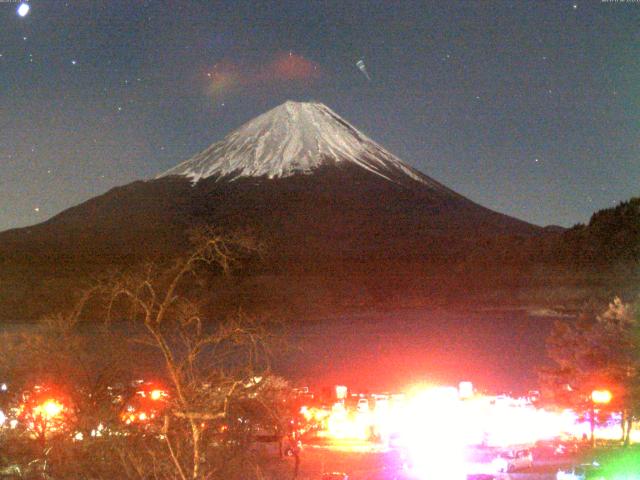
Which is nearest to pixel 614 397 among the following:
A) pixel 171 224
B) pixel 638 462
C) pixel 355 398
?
pixel 638 462

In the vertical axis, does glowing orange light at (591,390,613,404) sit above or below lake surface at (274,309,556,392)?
below

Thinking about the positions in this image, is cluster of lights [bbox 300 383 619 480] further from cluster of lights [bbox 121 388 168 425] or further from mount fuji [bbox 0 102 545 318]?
mount fuji [bbox 0 102 545 318]

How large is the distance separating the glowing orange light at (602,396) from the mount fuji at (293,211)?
32.9 metres

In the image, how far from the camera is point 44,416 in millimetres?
12539

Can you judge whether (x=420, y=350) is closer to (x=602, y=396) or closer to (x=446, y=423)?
(x=446, y=423)

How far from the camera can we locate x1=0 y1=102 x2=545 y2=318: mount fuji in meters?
59.8

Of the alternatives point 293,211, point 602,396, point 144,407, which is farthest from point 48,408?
point 293,211

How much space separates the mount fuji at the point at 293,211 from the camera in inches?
2352

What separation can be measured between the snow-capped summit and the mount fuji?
0.18 meters

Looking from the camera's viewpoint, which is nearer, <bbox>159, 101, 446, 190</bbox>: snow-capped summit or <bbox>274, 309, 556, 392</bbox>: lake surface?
<bbox>274, 309, 556, 392</bbox>: lake surface

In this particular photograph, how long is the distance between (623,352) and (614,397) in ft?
3.40

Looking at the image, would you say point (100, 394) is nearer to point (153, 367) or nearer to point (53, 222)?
point (153, 367)

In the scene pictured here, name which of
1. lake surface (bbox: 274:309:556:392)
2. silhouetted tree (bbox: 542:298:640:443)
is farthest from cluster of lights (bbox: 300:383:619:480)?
lake surface (bbox: 274:309:556:392)

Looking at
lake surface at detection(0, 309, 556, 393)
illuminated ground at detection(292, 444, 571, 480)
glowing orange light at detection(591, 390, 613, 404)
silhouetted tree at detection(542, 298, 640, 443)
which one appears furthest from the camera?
lake surface at detection(0, 309, 556, 393)
